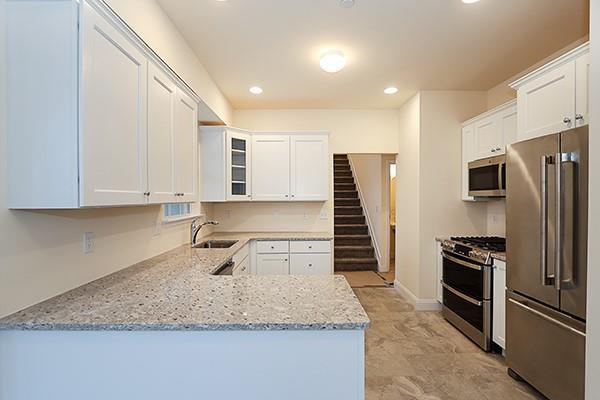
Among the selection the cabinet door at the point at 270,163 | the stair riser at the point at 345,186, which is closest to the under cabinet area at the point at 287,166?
the cabinet door at the point at 270,163

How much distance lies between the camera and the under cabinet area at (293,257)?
163 inches

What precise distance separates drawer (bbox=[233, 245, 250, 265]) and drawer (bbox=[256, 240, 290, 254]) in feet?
0.67

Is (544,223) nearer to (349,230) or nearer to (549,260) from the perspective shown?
(549,260)

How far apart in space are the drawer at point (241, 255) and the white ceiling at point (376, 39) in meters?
1.90

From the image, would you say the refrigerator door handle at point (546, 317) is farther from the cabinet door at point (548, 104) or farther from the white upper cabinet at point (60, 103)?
the white upper cabinet at point (60, 103)

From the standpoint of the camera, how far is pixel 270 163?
14.9ft

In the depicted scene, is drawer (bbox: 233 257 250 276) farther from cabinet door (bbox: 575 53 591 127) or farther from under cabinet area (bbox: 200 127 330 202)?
cabinet door (bbox: 575 53 591 127)

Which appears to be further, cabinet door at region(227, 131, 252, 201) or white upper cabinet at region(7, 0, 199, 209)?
cabinet door at region(227, 131, 252, 201)

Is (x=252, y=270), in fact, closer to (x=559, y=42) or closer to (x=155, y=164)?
(x=155, y=164)

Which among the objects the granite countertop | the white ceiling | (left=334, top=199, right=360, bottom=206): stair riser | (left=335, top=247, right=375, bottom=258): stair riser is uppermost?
the white ceiling

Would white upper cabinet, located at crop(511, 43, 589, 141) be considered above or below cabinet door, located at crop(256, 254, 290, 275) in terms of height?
above

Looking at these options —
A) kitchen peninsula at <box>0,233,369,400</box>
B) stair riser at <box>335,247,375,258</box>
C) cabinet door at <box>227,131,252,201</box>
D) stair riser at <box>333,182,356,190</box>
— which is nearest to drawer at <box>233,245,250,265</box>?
cabinet door at <box>227,131,252,201</box>

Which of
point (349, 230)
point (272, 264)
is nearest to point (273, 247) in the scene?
point (272, 264)

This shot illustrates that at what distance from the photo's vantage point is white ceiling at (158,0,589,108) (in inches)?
92.5
